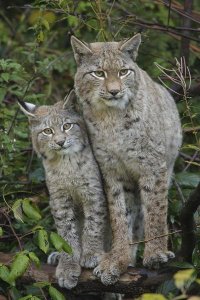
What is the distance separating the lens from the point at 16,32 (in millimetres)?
11383

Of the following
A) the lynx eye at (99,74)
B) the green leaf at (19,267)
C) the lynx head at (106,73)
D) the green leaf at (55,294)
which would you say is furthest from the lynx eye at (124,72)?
the green leaf at (55,294)

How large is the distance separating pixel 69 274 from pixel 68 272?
24 millimetres

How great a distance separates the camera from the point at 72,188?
6.91 meters

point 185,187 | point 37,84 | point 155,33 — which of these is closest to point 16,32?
point 37,84

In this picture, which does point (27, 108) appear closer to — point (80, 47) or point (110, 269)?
point (80, 47)

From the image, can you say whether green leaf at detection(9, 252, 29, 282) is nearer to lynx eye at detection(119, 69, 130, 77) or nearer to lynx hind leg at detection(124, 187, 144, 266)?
lynx hind leg at detection(124, 187, 144, 266)

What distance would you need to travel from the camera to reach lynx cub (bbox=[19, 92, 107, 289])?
270 inches

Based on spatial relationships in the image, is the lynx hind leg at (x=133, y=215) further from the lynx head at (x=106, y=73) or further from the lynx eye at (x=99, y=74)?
the lynx eye at (x=99, y=74)

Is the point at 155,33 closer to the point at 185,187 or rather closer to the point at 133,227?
the point at 185,187

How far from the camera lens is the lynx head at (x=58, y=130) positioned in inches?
269

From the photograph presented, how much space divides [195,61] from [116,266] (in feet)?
12.1

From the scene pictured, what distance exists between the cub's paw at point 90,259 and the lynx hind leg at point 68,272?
2.5 inches

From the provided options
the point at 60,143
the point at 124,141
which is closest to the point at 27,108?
the point at 60,143

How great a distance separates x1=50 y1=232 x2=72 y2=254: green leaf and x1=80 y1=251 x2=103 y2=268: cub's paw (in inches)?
19.0
